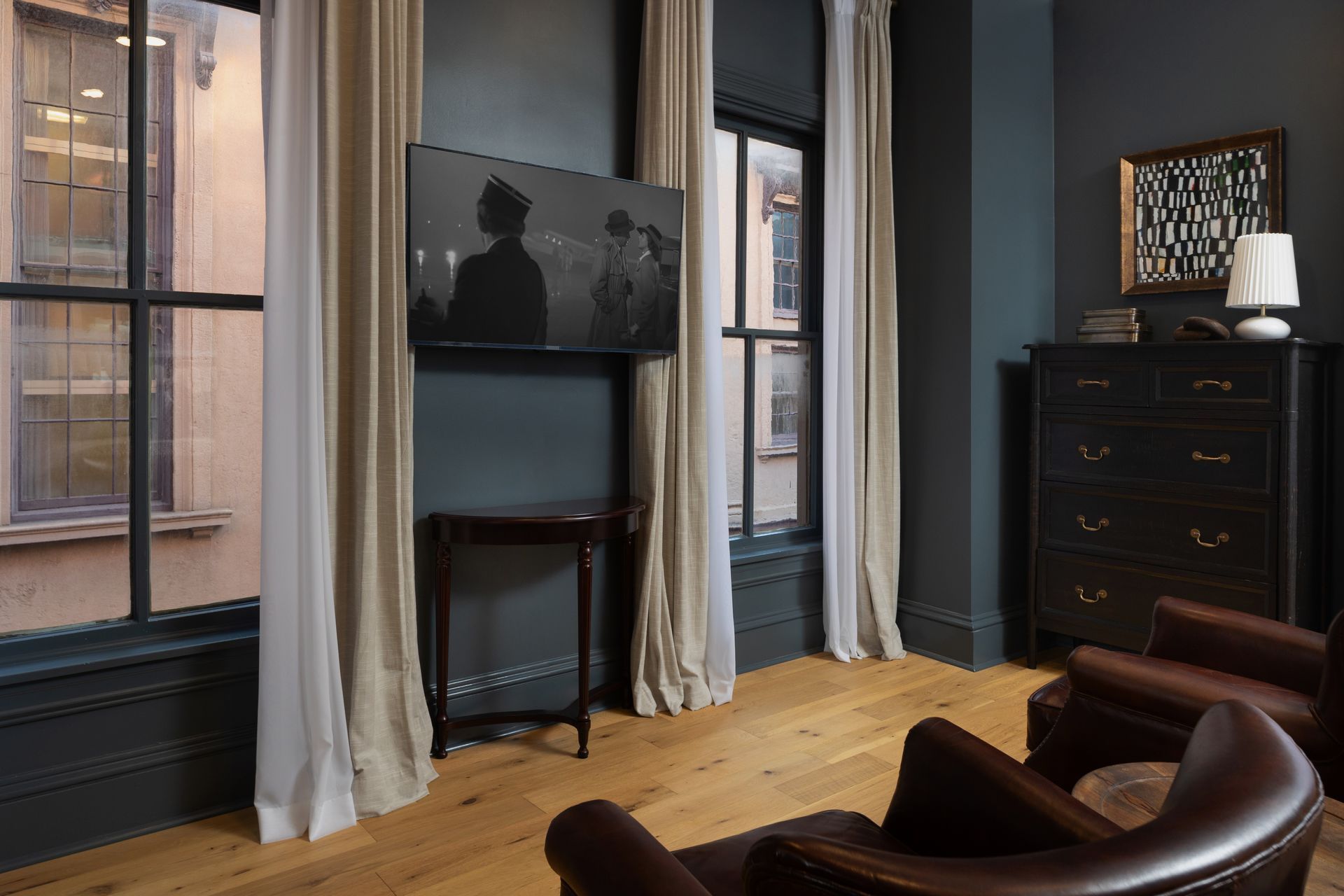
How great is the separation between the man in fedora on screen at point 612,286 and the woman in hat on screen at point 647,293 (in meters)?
0.03

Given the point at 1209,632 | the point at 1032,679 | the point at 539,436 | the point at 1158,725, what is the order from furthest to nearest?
1. the point at 1032,679
2. the point at 539,436
3. the point at 1209,632
4. the point at 1158,725

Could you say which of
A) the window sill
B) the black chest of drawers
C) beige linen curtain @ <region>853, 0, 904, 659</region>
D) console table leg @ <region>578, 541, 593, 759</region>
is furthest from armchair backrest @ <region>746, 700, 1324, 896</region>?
beige linen curtain @ <region>853, 0, 904, 659</region>

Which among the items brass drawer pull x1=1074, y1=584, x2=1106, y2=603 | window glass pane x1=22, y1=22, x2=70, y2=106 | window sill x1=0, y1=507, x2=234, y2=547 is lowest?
brass drawer pull x1=1074, y1=584, x2=1106, y2=603

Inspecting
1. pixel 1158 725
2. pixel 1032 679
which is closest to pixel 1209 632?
pixel 1158 725

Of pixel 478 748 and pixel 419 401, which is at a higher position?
pixel 419 401

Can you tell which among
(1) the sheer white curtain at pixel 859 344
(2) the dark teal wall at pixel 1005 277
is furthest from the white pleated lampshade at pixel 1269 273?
(1) the sheer white curtain at pixel 859 344

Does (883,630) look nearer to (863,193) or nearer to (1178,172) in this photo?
(863,193)

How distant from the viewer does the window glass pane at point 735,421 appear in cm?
385

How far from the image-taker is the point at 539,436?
3113 millimetres

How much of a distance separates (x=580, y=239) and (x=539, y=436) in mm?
685

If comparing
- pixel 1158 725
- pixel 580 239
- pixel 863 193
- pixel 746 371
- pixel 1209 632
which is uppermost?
pixel 863 193

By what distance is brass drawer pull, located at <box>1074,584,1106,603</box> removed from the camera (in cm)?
357

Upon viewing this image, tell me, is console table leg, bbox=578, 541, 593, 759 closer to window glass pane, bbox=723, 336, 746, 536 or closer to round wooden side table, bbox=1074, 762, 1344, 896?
window glass pane, bbox=723, 336, 746, 536

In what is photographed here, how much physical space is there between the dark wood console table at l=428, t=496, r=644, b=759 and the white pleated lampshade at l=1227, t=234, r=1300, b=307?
2307 millimetres
